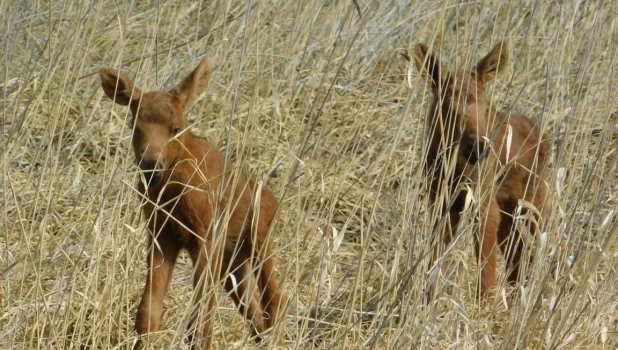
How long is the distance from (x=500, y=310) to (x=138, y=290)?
168 centimetres

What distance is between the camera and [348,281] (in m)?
5.44

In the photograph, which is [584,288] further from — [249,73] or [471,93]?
[249,73]

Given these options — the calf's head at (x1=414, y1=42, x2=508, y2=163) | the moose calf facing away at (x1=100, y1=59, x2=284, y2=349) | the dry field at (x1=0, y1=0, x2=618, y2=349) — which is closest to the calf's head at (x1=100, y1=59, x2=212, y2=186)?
the moose calf facing away at (x1=100, y1=59, x2=284, y2=349)

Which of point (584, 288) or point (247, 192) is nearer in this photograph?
point (584, 288)

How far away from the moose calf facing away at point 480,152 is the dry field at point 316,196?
0.11 metres

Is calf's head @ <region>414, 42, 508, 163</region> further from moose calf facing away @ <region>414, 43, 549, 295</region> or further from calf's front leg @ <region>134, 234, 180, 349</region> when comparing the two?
calf's front leg @ <region>134, 234, 180, 349</region>

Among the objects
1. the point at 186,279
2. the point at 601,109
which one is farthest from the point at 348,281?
the point at 601,109

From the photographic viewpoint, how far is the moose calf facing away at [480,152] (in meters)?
3.98

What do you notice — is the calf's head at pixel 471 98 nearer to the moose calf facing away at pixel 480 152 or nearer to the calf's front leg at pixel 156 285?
the moose calf facing away at pixel 480 152

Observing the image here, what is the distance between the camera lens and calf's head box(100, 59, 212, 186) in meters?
4.21

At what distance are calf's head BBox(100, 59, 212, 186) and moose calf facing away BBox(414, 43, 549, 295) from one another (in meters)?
1.00

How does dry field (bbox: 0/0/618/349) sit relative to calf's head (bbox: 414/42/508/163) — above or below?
below

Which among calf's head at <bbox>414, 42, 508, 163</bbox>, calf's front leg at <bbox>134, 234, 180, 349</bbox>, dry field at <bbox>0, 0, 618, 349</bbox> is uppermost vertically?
calf's head at <bbox>414, 42, 508, 163</bbox>

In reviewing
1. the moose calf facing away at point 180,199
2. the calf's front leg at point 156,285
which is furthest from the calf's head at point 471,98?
the calf's front leg at point 156,285
